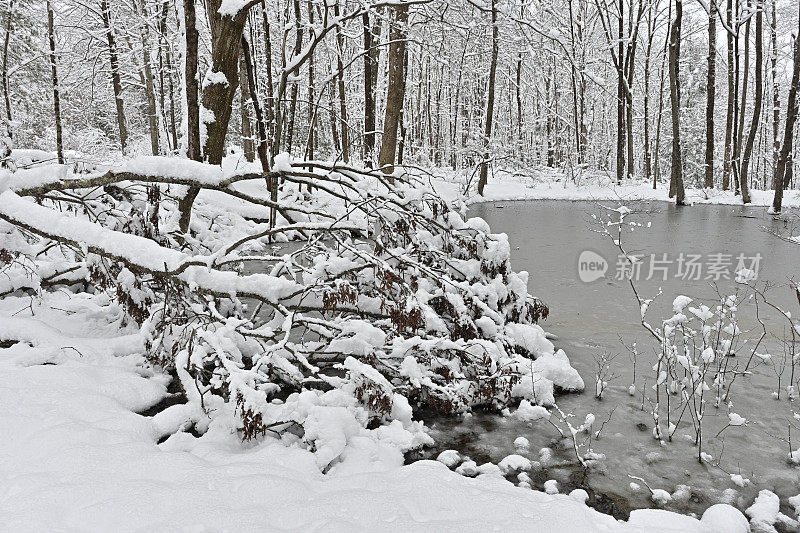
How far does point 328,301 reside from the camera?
4090 mm

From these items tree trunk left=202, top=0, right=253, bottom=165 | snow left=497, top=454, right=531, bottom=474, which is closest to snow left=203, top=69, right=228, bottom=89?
tree trunk left=202, top=0, right=253, bottom=165

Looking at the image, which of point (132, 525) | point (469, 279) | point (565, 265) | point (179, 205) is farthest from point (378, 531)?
point (565, 265)

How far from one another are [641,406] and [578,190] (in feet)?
69.5

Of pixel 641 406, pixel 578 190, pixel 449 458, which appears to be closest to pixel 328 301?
pixel 449 458

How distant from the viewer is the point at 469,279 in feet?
18.1

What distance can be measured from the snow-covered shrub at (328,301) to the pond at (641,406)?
44 cm

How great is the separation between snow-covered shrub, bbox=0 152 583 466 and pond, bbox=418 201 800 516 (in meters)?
0.44

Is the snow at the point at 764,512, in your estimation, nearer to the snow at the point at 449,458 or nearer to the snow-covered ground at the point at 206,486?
the snow-covered ground at the point at 206,486

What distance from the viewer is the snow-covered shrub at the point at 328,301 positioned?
398cm

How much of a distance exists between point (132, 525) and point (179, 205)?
4.29 meters

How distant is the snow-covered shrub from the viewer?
3979mm

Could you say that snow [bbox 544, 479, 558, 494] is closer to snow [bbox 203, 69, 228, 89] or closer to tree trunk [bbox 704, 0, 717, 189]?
snow [bbox 203, 69, 228, 89]

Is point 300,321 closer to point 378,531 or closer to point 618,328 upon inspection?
point 378,531

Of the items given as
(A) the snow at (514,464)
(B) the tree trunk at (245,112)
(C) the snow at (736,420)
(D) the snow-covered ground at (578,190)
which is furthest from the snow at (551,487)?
(D) the snow-covered ground at (578,190)
